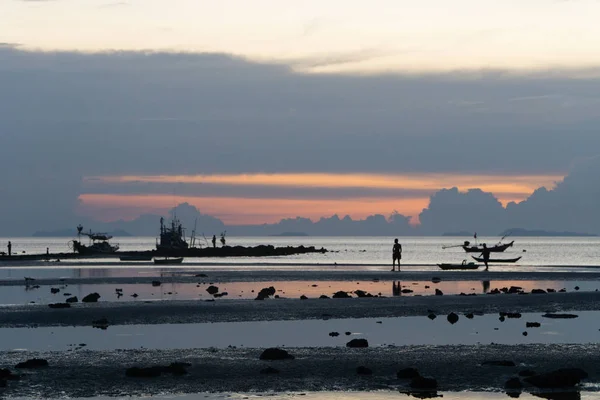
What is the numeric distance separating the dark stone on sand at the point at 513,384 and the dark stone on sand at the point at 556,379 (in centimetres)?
41

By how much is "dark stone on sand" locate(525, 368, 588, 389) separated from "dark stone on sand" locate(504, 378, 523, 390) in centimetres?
41

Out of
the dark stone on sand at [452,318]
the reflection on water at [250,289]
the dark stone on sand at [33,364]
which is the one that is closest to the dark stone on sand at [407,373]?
the dark stone on sand at [33,364]

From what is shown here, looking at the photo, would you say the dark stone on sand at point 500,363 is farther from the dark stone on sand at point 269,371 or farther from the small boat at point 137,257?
the small boat at point 137,257

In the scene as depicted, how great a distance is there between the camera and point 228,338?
32.9m

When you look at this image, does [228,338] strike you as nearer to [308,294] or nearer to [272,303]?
[272,303]

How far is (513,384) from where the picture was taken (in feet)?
73.5

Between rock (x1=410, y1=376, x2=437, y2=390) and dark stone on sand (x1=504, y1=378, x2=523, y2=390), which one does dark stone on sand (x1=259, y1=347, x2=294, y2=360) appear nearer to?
rock (x1=410, y1=376, x2=437, y2=390)

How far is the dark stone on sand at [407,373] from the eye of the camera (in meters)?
23.6

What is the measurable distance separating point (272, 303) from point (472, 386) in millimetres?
25150

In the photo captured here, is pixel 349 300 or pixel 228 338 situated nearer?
pixel 228 338

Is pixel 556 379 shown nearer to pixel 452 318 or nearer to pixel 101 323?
pixel 452 318

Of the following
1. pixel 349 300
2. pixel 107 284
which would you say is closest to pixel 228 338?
pixel 349 300

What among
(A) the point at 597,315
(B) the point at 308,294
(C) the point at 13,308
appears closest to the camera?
(A) the point at 597,315

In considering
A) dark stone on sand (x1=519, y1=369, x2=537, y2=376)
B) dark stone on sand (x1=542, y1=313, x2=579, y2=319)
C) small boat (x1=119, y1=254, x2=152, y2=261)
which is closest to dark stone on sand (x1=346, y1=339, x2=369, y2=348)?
dark stone on sand (x1=519, y1=369, x2=537, y2=376)
